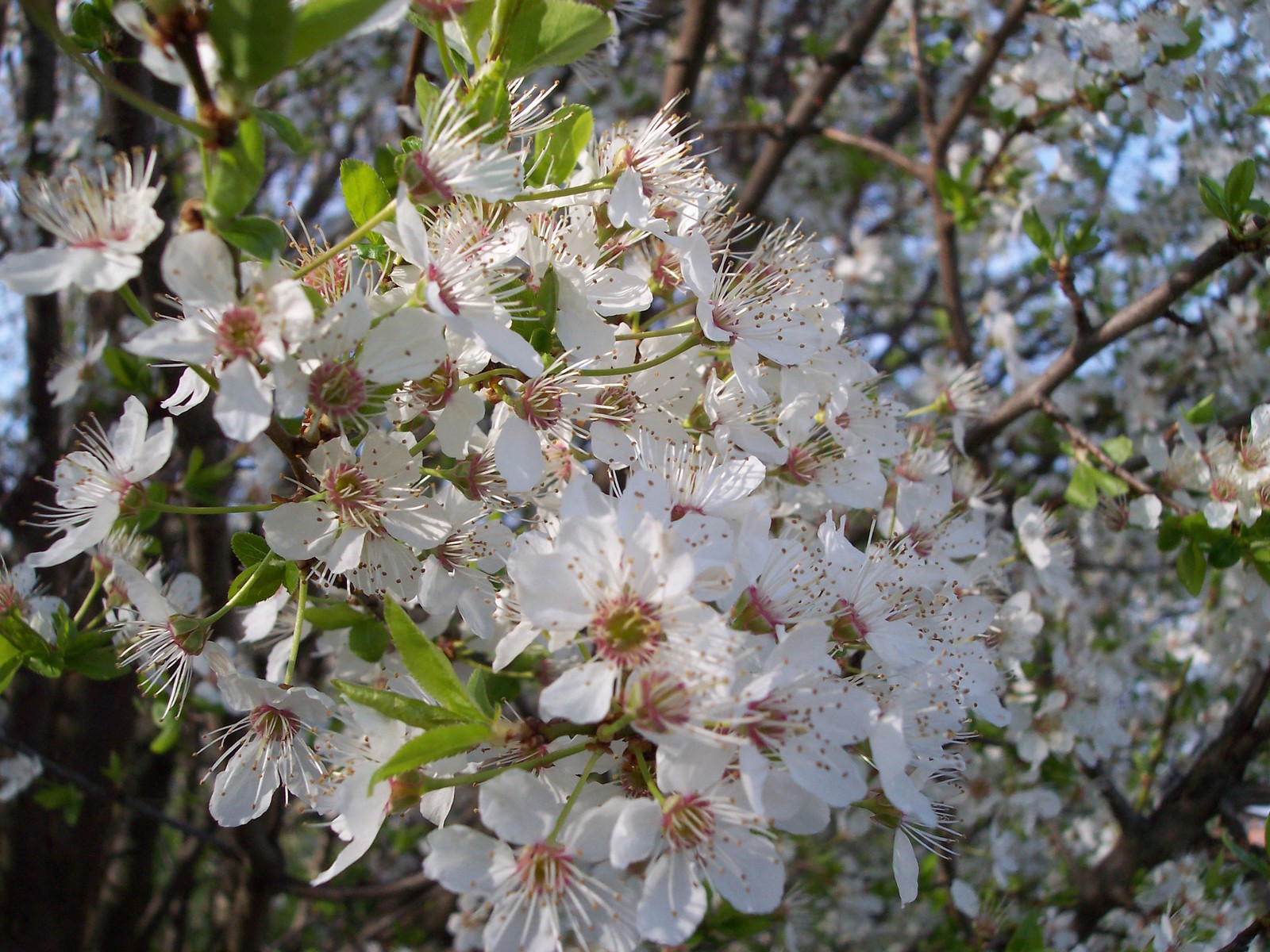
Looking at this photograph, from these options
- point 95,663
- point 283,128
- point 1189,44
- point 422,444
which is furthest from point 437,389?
point 1189,44

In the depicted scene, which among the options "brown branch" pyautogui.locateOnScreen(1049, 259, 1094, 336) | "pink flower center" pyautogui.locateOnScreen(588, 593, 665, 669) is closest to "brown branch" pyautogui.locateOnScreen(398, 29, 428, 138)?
"pink flower center" pyautogui.locateOnScreen(588, 593, 665, 669)

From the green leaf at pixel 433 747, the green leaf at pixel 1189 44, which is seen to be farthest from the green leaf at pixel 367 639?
the green leaf at pixel 1189 44

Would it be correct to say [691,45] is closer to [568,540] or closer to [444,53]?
[444,53]

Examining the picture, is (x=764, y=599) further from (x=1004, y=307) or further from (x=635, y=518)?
(x=1004, y=307)

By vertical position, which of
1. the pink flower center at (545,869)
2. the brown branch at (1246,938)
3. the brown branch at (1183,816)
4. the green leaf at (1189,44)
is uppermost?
the green leaf at (1189,44)

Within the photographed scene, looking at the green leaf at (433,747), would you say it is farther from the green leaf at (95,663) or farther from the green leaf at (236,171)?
the green leaf at (95,663)

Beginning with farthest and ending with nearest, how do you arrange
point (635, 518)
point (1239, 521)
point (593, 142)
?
point (1239, 521), point (593, 142), point (635, 518)

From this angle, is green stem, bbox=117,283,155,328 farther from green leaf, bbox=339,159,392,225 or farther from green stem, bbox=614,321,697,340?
green stem, bbox=614,321,697,340

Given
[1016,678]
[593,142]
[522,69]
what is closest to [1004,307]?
[1016,678]
